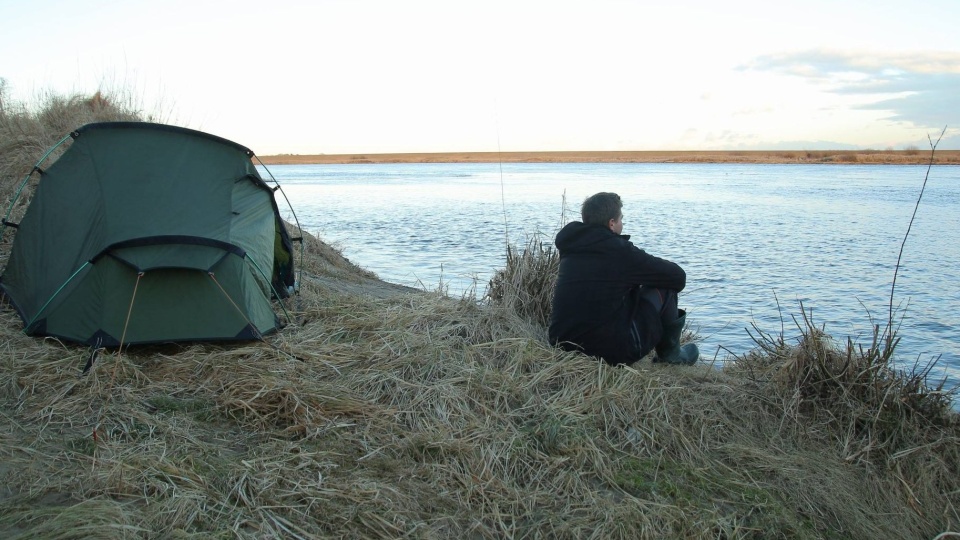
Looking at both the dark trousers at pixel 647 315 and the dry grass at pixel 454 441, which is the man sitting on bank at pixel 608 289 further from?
the dry grass at pixel 454 441

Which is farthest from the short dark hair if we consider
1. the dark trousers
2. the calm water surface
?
the calm water surface

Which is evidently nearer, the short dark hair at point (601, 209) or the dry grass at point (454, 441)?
the dry grass at point (454, 441)

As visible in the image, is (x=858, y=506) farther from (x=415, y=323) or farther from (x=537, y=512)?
(x=415, y=323)

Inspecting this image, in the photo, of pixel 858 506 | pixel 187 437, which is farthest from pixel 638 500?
pixel 187 437

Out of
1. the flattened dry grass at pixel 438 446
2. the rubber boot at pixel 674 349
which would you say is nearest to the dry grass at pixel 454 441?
the flattened dry grass at pixel 438 446

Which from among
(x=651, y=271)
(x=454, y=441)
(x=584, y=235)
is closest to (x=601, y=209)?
(x=584, y=235)

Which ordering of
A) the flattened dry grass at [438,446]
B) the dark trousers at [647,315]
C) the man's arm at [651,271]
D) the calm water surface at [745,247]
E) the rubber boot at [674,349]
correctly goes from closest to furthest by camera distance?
the flattened dry grass at [438,446], the man's arm at [651,271], the dark trousers at [647,315], the rubber boot at [674,349], the calm water surface at [745,247]

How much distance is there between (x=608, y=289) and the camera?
473 cm

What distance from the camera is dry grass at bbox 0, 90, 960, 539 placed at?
3.10 metres

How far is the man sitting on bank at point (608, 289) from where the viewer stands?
4723 millimetres

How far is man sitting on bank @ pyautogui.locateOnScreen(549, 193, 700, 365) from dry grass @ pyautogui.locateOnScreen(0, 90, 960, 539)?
19 cm

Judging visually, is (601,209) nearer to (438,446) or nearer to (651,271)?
(651,271)

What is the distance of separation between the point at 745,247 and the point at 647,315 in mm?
11807

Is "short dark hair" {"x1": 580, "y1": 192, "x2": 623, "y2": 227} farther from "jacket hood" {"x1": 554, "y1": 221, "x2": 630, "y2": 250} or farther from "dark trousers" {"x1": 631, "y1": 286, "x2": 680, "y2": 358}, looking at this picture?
"dark trousers" {"x1": 631, "y1": 286, "x2": 680, "y2": 358}
